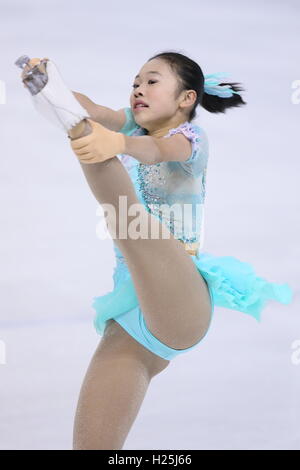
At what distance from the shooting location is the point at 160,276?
1.87 meters

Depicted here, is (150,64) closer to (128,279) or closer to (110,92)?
(128,279)

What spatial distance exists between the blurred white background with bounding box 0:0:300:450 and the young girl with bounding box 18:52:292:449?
0.31m

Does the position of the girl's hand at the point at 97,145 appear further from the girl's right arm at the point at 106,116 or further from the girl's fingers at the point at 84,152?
the girl's right arm at the point at 106,116

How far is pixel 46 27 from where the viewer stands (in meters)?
4.81

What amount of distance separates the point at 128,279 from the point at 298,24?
3586mm

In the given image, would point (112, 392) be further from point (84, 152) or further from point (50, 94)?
point (50, 94)

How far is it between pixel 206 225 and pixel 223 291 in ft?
5.92

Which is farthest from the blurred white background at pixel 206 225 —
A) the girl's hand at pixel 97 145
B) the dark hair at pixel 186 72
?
the girl's hand at pixel 97 145

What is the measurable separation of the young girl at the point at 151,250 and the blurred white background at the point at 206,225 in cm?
31

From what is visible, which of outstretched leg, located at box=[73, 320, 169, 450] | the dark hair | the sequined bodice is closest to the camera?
outstretched leg, located at box=[73, 320, 169, 450]

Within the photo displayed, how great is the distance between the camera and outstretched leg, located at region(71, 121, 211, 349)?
1.76m

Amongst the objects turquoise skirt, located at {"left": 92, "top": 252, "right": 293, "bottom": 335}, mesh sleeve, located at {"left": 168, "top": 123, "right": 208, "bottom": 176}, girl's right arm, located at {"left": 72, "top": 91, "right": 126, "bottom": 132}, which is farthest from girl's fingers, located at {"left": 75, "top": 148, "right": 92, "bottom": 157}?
girl's right arm, located at {"left": 72, "top": 91, "right": 126, "bottom": 132}

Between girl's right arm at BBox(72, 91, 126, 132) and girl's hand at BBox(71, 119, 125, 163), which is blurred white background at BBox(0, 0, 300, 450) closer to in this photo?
girl's right arm at BBox(72, 91, 126, 132)
